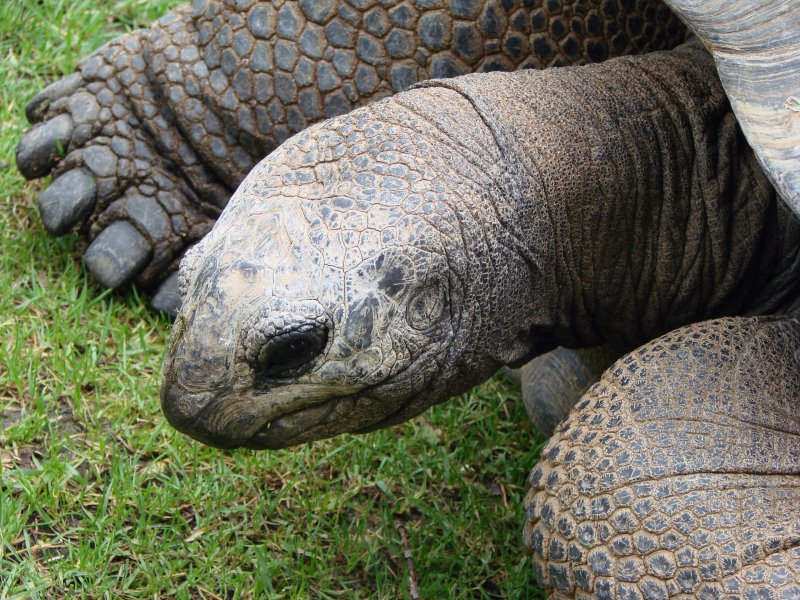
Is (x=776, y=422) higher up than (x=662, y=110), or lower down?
lower down

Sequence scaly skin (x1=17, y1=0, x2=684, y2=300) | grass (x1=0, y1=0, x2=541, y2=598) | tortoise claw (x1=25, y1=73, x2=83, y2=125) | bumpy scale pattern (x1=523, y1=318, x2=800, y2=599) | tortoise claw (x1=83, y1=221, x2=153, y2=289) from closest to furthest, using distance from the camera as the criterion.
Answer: bumpy scale pattern (x1=523, y1=318, x2=800, y2=599) < grass (x1=0, y1=0, x2=541, y2=598) < scaly skin (x1=17, y1=0, x2=684, y2=300) < tortoise claw (x1=83, y1=221, x2=153, y2=289) < tortoise claw (x1=25, y1=73, x2=83, y2=125)

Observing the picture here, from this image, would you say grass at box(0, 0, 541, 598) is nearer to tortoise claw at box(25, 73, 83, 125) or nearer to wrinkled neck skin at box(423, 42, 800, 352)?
tortoise claw at box(25, 73, 83, 125)

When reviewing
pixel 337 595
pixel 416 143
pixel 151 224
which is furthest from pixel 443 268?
pixel 151 224

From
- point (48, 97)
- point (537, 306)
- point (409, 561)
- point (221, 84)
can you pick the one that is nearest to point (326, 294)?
point (537, 306)

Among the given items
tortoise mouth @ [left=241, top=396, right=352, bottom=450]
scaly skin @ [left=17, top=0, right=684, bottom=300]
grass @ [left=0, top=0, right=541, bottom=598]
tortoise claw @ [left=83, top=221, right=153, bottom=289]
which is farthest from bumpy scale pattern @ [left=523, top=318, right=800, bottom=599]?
tortoise claw @ [left=83, top=221, right=153, bottom=289]

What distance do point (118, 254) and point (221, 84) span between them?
648 millimetres

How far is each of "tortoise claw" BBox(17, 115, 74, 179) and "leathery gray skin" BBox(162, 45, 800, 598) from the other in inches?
65.0

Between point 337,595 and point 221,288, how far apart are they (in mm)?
1101

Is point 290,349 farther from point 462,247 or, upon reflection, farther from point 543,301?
point 543,301

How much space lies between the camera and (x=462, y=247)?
252cm

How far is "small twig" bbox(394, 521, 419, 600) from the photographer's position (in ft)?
10.1

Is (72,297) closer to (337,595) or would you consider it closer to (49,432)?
(49,432)

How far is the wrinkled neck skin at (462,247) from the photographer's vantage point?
2.38 m

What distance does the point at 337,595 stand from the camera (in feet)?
10.2
